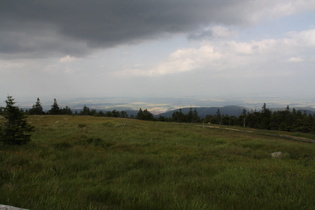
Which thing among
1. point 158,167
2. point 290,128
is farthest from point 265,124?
point 158,167

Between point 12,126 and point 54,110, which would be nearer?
point 12,126

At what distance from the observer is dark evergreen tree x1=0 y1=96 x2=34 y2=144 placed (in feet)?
32.4

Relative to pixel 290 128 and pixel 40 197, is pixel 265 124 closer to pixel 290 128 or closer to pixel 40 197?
pixel 290 128

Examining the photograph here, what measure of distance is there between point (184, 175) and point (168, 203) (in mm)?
2773

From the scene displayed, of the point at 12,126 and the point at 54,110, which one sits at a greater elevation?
the point at 54,110

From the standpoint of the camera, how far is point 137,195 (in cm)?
401

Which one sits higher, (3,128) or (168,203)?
(3,128)

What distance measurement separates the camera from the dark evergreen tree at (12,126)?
388 inches

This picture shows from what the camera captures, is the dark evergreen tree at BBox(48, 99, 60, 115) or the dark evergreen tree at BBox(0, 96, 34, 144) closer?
the dark evergreen tree at BBox(0, 96, 34, 144)

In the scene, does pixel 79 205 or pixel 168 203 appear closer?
pixel 79 205

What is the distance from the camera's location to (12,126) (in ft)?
33.2

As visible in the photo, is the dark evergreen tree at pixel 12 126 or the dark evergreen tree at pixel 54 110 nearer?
the dark evergreen tree at pixel 12 126

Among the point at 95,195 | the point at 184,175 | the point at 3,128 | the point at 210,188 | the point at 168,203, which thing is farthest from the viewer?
the point at 3,128

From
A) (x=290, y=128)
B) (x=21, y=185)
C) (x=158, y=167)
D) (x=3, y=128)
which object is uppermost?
(x=3, y=128)
